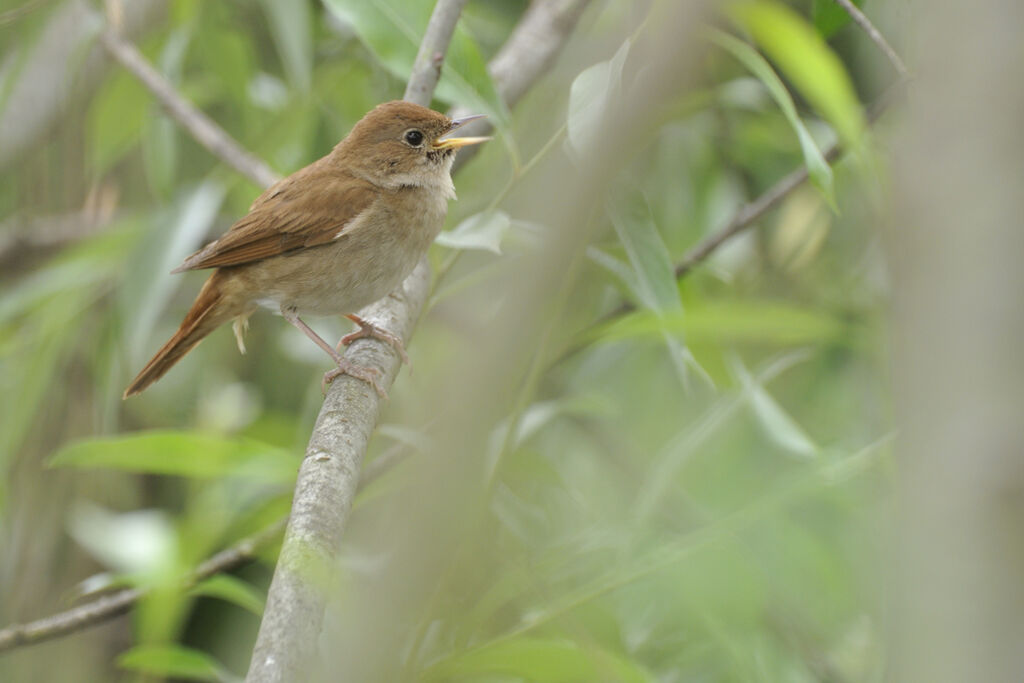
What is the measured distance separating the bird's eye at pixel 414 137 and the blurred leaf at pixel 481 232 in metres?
1.04

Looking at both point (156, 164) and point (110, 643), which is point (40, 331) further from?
point (110, 643)

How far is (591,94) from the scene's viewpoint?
2465mm

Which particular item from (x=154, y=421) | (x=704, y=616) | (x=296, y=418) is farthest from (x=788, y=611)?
(x=154, y=421)

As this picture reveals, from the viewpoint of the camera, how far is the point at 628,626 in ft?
10.8

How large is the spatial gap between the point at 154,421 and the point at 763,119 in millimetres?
3187

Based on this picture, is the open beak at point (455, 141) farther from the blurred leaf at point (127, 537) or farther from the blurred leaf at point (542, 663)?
the blurred leaf at point (542, 663)

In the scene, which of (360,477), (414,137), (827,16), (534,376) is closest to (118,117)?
(414,137)

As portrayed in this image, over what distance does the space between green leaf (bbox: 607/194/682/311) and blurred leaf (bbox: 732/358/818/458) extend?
A: 2.82ft

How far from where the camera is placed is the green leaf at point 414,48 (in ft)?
9.92

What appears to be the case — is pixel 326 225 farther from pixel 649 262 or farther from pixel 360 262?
pixel 649 262

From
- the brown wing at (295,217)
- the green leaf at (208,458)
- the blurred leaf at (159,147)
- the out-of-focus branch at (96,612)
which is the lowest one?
the out-of-focus branch at (96,612)

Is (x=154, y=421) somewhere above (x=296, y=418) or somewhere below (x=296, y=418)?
above

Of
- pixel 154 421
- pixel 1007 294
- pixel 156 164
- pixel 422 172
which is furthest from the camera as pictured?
pixel 154 421

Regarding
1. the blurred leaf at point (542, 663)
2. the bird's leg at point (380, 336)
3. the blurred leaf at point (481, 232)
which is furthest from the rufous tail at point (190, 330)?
the blurred leaf at point (542, 663)
